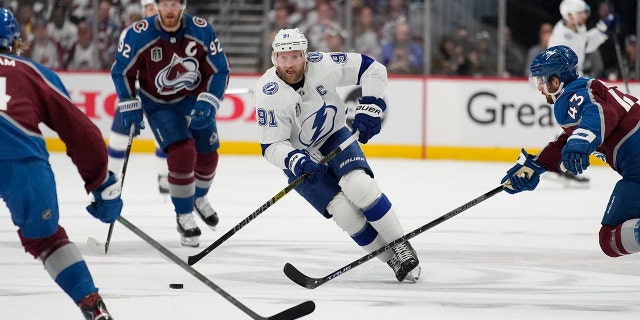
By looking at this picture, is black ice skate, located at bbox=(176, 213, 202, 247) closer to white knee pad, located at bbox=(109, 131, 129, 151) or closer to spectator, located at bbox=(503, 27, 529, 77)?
white knee pad, located at bbox=(109, 131, 129, 151)

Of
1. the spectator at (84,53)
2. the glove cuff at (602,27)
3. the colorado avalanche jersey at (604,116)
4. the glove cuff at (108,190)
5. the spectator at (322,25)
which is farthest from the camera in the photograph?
the spectator at (84,53)

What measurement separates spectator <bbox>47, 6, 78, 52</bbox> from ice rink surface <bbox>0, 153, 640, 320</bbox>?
2.94 meters

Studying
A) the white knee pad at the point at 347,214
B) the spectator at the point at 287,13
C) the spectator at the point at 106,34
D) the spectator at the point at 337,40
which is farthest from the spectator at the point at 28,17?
the white knee pad at the point at 347,214

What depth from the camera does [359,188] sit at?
4.66m

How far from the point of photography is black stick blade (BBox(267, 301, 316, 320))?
383 cm

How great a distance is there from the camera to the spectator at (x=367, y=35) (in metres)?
10.7

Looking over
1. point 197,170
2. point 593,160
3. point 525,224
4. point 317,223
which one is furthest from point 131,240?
point 593,160

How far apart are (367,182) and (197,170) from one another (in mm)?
1678

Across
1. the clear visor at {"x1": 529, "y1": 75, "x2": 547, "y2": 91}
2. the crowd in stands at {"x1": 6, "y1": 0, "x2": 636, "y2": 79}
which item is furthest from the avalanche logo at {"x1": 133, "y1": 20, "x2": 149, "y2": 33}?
the crowd in stands at {"x1": 6, "y1": 0, "x2": 636, "y2": 79}

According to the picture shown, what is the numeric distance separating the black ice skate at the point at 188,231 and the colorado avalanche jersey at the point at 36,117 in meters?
2.21

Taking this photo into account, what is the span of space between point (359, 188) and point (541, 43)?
6213 mm

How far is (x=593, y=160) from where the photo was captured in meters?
9.89

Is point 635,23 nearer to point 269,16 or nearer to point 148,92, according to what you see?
point 269,16

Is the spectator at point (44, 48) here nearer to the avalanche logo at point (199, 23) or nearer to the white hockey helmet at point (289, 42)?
the avalanche logo at point (199, 23)
